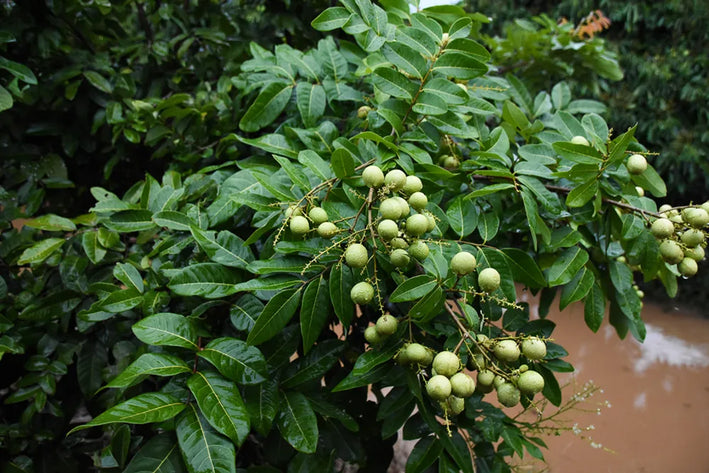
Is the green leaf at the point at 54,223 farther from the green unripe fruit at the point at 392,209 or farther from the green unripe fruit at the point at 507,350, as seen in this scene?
the green unripe fruit at the point at 507,350

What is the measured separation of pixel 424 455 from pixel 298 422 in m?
0.25

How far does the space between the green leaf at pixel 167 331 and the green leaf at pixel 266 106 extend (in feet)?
1.35

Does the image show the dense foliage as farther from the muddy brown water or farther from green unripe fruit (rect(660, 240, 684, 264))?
the muddy brown water

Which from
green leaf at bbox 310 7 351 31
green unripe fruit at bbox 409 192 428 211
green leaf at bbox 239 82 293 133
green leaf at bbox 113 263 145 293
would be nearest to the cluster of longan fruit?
green unripe fruit at bbox 409 192 428 211

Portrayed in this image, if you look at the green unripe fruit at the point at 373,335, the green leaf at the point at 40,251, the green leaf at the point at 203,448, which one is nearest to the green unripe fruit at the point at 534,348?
the green unripe fruit at the point at 373,335

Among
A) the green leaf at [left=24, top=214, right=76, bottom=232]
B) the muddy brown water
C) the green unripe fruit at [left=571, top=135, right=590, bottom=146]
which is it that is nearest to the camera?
the green unripe fruit at [left=571, top=135, right=590, bottom=146]

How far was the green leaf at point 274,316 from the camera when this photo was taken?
655mm

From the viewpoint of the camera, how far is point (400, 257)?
0.63 m

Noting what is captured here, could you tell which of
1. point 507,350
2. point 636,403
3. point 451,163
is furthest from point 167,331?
point 636,403

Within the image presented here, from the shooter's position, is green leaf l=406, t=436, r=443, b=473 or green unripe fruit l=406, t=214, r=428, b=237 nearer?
green unripe fruit l=406, t=214, r=428, b=237

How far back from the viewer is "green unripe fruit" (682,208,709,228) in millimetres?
729

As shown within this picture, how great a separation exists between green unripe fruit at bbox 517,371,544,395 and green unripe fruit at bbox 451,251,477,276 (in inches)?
6.1

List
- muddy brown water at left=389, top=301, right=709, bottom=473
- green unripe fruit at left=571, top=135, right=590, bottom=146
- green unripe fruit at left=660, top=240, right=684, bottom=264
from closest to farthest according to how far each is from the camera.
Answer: green unripe fruit at left=660, top=240, right=684, bottom=264
green unripe fruit at left=571, top=135, right=590, bottom=146
muddy brown water at left=389, top=301, right=709, bottom=473

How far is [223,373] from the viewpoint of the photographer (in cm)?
64
